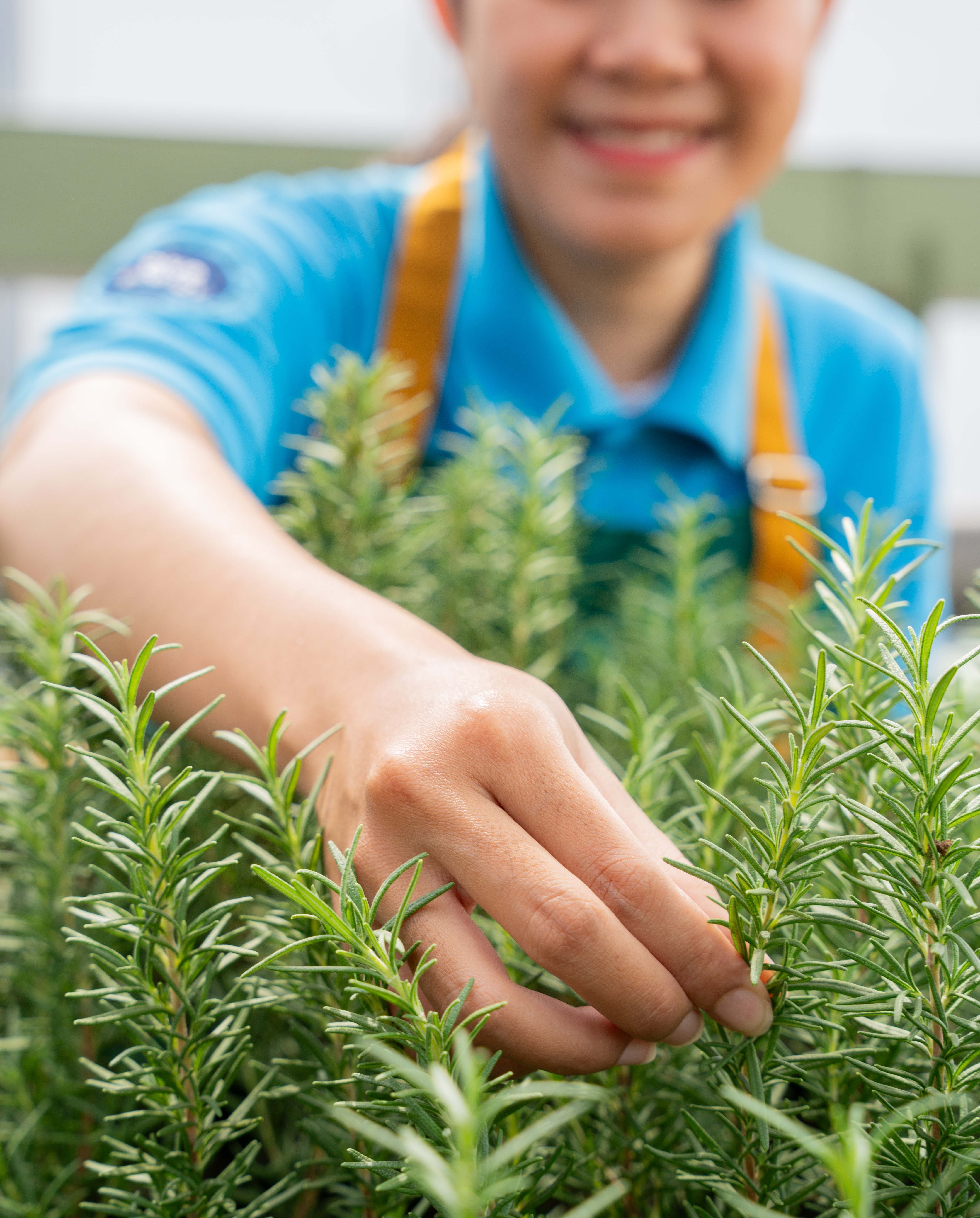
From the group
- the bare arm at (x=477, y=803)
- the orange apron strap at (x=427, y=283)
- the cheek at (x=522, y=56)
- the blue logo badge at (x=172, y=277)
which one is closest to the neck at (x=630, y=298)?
the orange apron strap at (x=427, y=283)

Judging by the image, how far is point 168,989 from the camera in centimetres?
27

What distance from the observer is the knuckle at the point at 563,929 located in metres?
0.25

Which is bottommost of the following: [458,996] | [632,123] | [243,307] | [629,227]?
[458,996]

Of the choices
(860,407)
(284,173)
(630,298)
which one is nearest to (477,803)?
(630,298)

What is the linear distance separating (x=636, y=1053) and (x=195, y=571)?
0.29 m

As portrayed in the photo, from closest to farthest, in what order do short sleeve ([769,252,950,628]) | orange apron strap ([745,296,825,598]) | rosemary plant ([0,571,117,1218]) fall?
rosemary plant ([0,571,117,1218]) < orange apron strap ([745,296,825,598]) < short sleeve ([769,252,950,628])

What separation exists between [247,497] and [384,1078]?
1.17 ft

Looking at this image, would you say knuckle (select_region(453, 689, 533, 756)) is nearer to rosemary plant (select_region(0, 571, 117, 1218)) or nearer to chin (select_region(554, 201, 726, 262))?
rosemary plant (select_region(0, 571, 117, 1218))

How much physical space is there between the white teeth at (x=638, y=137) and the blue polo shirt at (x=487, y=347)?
0.24 metres

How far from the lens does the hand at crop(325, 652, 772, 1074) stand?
253 millimetres

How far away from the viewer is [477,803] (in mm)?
274

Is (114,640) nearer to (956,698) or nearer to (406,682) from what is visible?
(406,682)

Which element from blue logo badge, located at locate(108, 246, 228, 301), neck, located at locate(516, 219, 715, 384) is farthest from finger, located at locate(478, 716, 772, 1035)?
neck, located at locate(516, 219, 715, 384)

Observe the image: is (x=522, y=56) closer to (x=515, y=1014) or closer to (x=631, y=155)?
(x=631, y=155)
